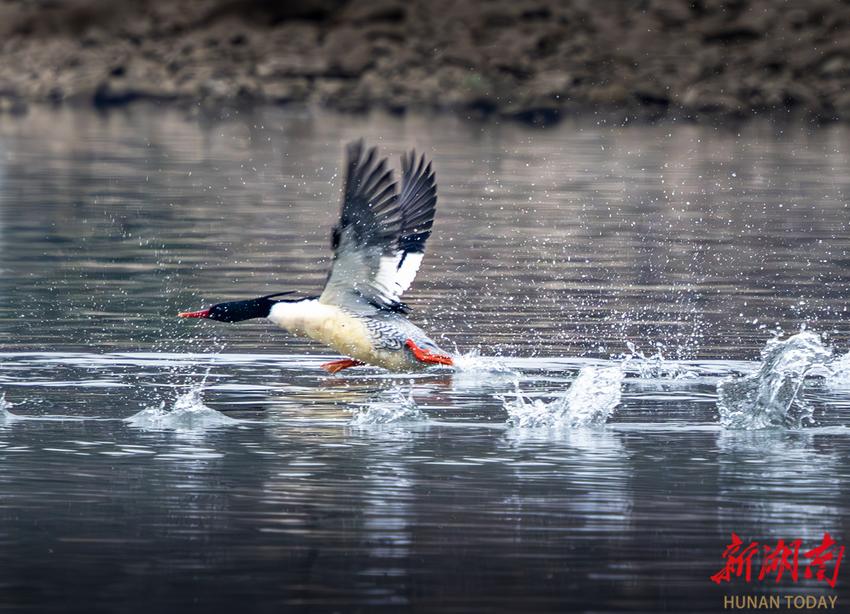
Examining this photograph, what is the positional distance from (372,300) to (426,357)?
0.51m

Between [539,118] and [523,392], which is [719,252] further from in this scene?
[539,118]

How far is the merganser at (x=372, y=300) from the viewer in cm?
1183

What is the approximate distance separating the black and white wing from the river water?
26.0 inches

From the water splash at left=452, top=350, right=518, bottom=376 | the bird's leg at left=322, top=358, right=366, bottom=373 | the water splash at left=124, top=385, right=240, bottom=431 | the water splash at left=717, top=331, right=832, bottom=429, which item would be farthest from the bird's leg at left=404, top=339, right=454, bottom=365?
the water splash at left=717, top=331, right=832, bottom=429

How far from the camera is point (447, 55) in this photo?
65.3 metres

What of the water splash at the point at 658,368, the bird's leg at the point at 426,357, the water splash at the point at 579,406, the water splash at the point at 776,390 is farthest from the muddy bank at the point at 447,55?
the water splash at the point at 579,406

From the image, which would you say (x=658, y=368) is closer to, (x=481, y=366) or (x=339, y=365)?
(x=481, y=366)

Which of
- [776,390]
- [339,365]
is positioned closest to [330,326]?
[339,365]

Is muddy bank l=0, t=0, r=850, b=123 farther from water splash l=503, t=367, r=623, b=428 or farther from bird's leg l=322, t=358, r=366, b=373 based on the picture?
water splash l=503, t=367, r=623, b=428

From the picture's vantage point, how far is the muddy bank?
6066 cm

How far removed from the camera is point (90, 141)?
140ft

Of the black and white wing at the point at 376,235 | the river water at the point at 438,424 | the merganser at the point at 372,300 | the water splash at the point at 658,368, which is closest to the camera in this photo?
the river water at the point at 438,424

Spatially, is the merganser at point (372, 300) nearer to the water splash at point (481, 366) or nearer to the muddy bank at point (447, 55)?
the water splash at point (481, 366)

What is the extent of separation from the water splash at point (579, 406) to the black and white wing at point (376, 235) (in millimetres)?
1149
